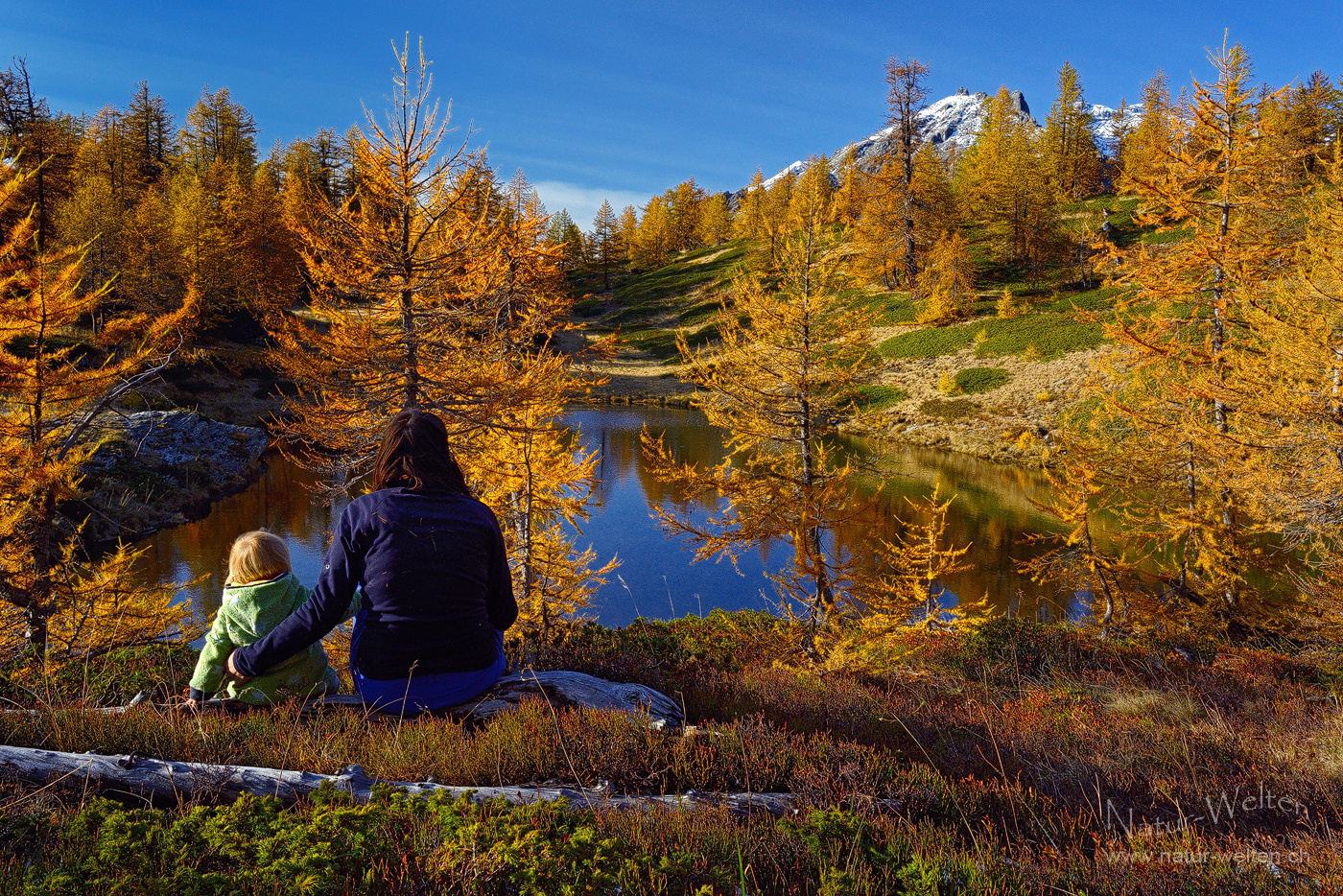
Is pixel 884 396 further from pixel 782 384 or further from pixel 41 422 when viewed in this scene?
pixel 41 422

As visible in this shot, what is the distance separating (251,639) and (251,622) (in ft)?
0.31

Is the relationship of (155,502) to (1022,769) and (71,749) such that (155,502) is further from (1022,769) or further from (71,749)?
(1022,769)

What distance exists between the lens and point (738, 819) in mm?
2361

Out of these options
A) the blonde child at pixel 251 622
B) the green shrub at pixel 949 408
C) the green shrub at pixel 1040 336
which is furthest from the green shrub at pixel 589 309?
the blonde child at pixel 251 622

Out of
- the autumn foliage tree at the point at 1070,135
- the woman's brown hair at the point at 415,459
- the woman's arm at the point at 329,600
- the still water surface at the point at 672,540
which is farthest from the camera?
the autumn foliage tree at the point at 1070,135

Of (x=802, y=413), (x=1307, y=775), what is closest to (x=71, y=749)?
(x=1307, y=775)

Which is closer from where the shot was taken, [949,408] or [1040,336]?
[949,408]

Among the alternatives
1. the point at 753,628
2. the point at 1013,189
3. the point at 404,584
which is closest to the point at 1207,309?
the point at 753,628

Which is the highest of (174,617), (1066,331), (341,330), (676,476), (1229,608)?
(1066,331)

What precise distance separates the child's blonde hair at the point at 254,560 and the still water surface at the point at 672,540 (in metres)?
6.09

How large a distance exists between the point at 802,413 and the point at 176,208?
36.3m

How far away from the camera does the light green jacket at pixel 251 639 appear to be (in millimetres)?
3320

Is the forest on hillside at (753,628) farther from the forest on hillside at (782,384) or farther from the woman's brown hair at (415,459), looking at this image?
the woman's brown hair at (415,459)

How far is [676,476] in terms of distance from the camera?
9.21m
